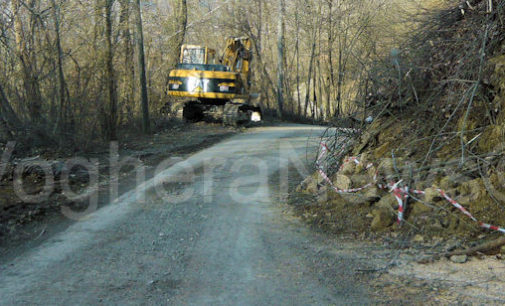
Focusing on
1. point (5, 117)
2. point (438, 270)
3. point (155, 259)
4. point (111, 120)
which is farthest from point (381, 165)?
point (111, 120)

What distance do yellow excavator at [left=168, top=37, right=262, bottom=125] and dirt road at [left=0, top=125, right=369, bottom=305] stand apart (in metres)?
13.9

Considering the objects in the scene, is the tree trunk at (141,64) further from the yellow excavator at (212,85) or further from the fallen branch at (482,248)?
the fallen branch at (482,248)

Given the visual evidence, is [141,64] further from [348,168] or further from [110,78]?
[348,168]

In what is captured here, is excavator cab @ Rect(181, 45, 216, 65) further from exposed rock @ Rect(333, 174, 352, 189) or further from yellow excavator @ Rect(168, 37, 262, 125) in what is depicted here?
exposed rock @ Rect(333, 174, 352, 189)

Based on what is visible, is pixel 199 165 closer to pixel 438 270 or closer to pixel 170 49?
pixel 438 270

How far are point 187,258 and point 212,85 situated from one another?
698 inches

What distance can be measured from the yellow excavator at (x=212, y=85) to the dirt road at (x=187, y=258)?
45.7ft

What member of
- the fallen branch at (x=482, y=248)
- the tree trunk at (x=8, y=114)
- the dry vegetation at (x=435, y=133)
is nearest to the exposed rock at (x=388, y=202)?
the dry vegetation at (x=435, y=133)

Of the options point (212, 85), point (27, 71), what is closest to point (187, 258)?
point (27, 71)

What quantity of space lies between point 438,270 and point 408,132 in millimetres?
3223

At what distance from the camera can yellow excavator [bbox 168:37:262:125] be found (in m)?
22.8

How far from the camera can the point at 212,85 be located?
75.3ft

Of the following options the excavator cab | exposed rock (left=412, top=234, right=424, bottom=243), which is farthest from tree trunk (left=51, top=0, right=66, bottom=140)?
the excavator cab

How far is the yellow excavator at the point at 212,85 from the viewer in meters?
22.8
